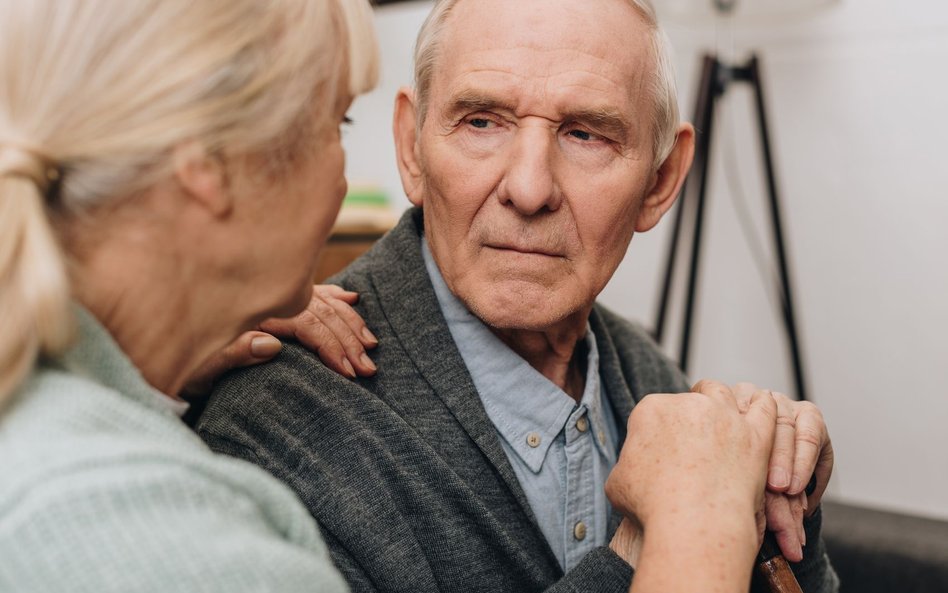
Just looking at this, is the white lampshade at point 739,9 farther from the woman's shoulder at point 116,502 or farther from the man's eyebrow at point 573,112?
the woman's shoulder at point 116,502

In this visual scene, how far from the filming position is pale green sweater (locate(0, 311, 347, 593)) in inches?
23.4

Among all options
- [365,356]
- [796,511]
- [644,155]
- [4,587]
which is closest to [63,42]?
[4,587]

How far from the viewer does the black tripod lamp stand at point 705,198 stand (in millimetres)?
2467

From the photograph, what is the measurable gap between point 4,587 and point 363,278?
776mm

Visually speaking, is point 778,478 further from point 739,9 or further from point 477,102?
point 739,9

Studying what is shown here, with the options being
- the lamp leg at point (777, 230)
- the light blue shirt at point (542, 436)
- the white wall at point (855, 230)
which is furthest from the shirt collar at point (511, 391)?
the white wall at point (855, 230)

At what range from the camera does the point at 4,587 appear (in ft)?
1.97

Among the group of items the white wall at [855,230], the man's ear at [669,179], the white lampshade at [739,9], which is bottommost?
the white wall at [855,230]

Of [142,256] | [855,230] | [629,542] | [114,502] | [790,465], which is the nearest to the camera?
[114,502]

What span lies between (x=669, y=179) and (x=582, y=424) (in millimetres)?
430

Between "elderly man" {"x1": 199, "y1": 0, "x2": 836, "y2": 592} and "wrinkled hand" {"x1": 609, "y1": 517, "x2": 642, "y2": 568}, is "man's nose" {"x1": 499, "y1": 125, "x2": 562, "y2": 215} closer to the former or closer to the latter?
"elderly man" {"x1": 199, "y1": 0, "x2": 836, "y2": 592}

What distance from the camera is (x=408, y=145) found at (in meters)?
1.41

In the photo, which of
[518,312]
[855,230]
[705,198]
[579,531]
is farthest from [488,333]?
[855,230]

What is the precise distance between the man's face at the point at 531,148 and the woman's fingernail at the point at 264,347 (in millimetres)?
262
